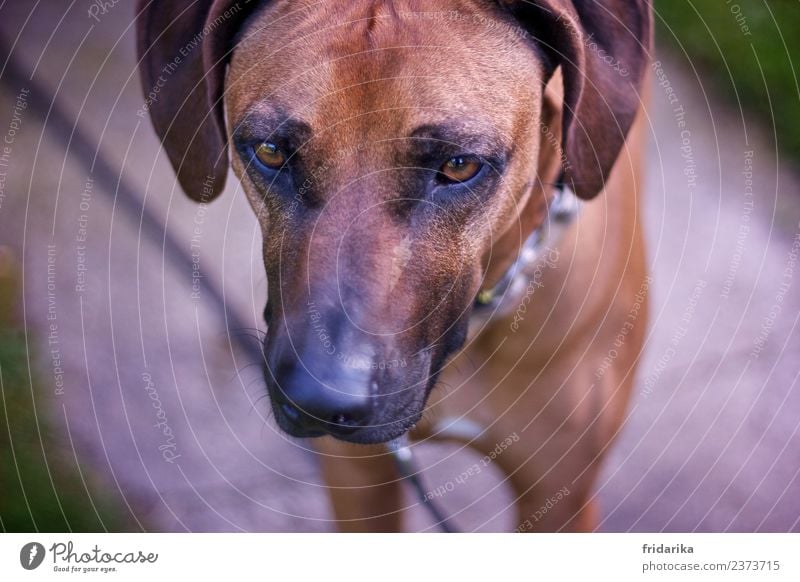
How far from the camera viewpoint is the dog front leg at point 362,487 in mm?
1413

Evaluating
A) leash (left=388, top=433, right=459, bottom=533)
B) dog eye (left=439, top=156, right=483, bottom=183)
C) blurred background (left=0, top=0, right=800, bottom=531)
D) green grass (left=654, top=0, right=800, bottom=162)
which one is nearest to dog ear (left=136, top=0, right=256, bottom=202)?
blurred background (left=0, top=0, right=800, bottom=531)

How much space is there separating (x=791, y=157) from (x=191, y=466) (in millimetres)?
1388

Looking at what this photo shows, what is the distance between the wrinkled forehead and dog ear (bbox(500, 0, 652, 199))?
38 millimetres

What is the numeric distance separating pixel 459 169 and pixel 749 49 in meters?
0.81

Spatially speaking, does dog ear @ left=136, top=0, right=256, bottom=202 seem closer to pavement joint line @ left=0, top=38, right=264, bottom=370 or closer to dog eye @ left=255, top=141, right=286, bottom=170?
dog eye @ left=255, top=141, right=286, bottom=170

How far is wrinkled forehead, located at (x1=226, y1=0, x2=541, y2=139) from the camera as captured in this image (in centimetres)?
96

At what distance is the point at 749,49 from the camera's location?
146cm

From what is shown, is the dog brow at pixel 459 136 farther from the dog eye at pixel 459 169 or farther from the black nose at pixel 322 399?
the black nose at pixel 322 399

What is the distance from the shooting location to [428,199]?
100 cm

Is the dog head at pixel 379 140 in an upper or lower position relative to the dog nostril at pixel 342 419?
upper

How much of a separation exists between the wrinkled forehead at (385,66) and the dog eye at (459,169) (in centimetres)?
5

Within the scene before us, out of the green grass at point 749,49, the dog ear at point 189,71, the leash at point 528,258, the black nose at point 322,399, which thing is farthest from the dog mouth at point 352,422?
the green grass at point 749,49
